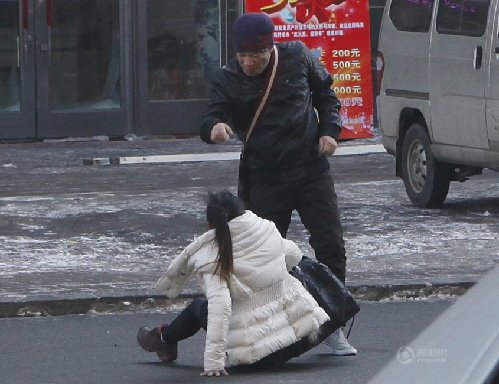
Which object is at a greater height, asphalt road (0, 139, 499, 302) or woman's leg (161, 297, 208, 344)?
woman's leg (161, 297, 208, 344)

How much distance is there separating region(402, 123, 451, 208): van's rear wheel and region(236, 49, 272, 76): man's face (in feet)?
16.5

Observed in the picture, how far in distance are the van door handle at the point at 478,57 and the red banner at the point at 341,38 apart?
435 centimetres

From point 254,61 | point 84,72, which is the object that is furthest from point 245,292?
point 84,72

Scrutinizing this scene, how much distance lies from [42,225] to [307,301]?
4.92 meters

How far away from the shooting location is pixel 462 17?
11.2 metres

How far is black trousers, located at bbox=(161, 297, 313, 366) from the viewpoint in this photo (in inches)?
259

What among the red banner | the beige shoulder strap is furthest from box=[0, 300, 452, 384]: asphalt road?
the red banner

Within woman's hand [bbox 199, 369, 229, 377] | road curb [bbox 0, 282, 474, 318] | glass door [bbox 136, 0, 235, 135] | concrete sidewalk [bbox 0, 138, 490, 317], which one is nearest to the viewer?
woman's hand [bbox 199, 369, 229, 377]

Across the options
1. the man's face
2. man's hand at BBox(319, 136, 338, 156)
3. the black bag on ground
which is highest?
the man's face

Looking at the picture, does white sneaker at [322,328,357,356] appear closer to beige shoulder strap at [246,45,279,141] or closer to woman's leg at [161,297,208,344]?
woman's leg at [161,297,208,344]

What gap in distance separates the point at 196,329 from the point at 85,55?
1059 cm

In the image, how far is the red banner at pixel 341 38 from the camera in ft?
49.4

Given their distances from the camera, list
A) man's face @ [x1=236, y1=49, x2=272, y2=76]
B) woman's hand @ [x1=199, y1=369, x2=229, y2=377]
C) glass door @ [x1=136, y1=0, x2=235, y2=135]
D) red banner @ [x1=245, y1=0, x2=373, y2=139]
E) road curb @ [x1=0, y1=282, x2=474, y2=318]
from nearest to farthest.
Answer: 1. woman's hand @ [x1=199, y1=369, x2=229, y2=377]
2. man's face @ [x1=236, y1=49, x2=272, y2=76]
3. road curb @ [x1=0, y1=282, x2=474, y2=318]
4. red banner @ [x1=245, y1=0, x2=373, y2=139]
5. glass door @ [x1=136, y1=0, x2=235, y2=135]

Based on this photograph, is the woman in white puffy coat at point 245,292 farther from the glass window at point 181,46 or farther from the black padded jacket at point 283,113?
the glass window at point 181,46
